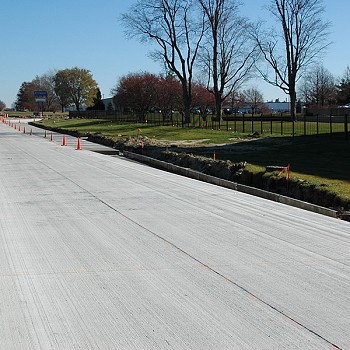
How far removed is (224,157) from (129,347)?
24.4 metres

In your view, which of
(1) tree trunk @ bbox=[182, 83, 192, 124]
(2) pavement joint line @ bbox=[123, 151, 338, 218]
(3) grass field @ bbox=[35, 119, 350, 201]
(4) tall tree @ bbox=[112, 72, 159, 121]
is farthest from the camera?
(4) tall tree @ bbox=[112, 72, 159, 121]

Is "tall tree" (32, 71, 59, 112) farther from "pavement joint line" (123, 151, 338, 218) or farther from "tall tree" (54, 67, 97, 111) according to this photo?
"pavement joint line" (123, 151, 338, 218)

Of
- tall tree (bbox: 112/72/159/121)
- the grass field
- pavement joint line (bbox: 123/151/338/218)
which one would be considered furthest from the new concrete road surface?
tall tree (bbox: 112/72/159/121)

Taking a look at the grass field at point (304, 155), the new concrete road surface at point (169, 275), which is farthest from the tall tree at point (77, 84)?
the new concrete road surface at point (169, 275)

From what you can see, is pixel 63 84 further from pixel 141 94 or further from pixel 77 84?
pixel 141 94

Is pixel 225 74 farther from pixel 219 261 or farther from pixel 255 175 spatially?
pixel 219 261

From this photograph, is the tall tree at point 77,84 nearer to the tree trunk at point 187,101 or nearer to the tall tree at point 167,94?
the tall tree at point 167,94

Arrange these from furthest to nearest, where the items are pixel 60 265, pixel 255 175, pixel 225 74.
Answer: pixel 225 74 < pixel 255 175 < pixel 60 265

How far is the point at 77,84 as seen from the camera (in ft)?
508

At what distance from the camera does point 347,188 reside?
1773 cm

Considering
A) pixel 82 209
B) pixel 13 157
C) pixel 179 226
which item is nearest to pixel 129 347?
pixel 179 226

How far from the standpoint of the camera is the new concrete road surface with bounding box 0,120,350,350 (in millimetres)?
6473

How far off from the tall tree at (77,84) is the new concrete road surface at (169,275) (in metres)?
141

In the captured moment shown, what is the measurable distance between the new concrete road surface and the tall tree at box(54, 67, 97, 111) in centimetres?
14083
